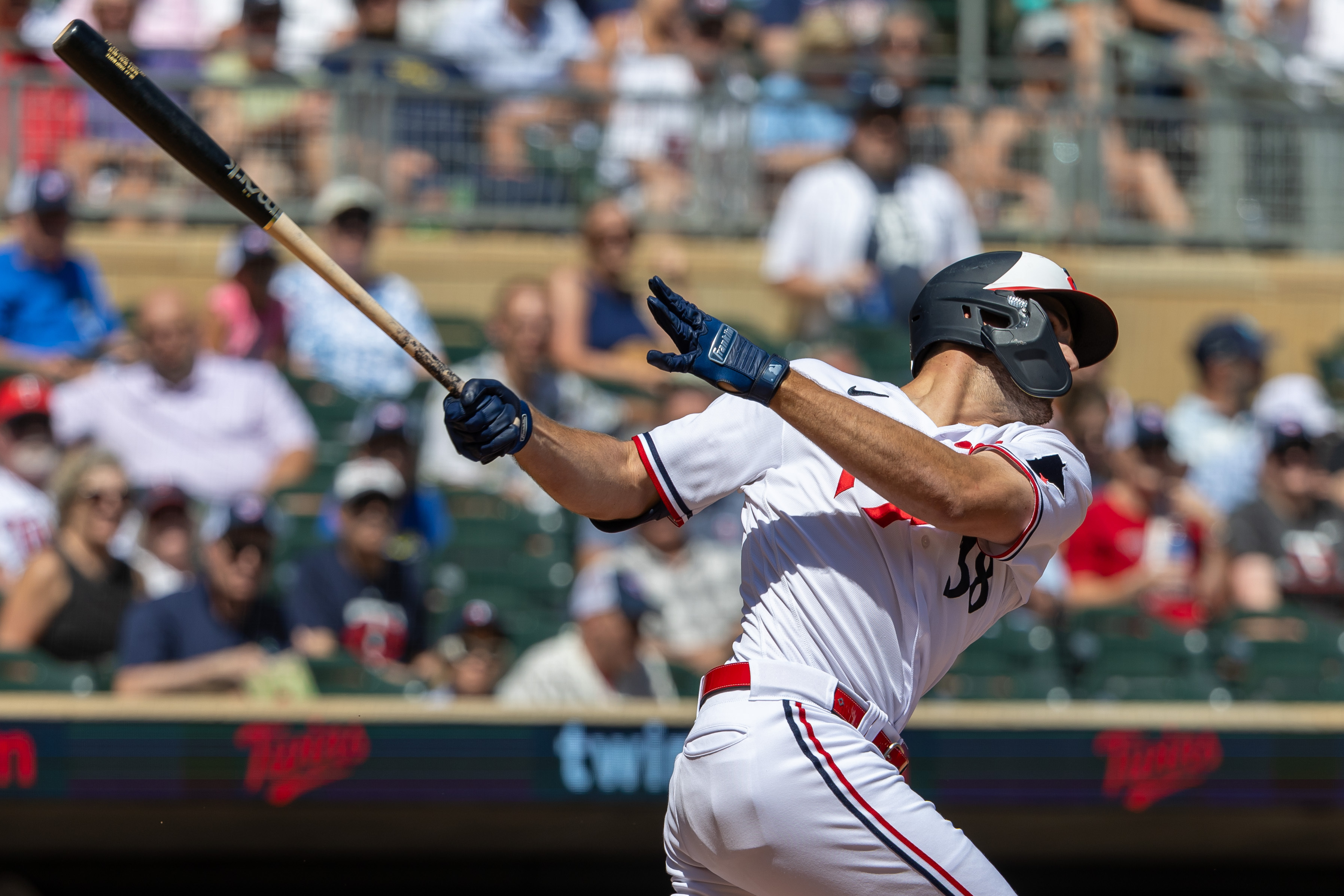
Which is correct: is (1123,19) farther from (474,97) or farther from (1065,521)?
(1065,521)

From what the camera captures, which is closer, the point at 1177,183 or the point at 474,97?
the point at 474,97

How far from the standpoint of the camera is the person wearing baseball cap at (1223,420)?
23.4 ft

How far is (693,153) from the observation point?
7.97m

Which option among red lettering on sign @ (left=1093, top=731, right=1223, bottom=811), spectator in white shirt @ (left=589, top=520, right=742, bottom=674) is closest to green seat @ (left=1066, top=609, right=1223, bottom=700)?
red lettering on sign @ (left=1093, top=731, right=1223, bottom=811)

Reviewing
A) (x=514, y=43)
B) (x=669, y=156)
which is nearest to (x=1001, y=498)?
(x=669, y=156)

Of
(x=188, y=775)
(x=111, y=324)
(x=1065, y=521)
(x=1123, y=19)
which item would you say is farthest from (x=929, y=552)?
(x=1123, y=19)

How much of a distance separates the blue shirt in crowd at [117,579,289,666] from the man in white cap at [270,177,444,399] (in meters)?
1.60

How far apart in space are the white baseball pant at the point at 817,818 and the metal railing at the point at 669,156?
17.4 feet

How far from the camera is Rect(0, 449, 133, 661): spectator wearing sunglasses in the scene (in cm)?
531

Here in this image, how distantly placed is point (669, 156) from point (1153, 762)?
387 cm

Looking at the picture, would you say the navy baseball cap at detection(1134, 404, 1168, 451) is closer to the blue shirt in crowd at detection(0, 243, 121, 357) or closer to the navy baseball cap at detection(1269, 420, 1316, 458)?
Answer: the navy baseball cap at detection(1269, 420, 1316, 458)

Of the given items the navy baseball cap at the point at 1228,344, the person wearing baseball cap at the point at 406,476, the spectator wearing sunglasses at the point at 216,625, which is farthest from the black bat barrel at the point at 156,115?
the navy baseball cap at the point at 1228,344

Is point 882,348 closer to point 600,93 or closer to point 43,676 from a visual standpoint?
point 600,93

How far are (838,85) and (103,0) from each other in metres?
3.42
